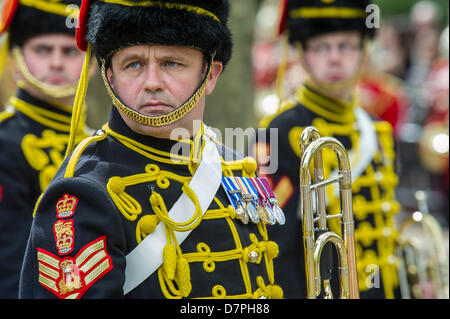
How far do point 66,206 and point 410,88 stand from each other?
9.61 metres

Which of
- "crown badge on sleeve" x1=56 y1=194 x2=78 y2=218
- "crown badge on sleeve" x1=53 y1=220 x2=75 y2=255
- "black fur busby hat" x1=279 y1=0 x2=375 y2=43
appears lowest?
"crown badge on sleeve" x1=53 y1=220 x2=75 y2=255

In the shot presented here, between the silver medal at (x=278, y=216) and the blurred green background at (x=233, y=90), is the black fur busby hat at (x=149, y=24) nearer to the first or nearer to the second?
the silver medal at (x=278, y=216)

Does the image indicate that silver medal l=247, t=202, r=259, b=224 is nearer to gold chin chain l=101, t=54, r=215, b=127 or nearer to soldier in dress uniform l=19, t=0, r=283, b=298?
soldier in dress uniform l=19, t=0, r=283, b=298

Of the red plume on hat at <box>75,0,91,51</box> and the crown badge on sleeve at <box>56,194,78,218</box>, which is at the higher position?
the red plume on hat at <box>75,0,91,51</box>

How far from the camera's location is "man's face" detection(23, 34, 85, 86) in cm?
519

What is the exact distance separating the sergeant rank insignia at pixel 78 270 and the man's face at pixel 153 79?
57 centimetres

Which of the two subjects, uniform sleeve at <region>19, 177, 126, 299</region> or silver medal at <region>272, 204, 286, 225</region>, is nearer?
uniform sleeve at <region>19, 177, 126, 299</region>

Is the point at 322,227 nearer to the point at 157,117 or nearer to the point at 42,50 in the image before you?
the point at 157,117

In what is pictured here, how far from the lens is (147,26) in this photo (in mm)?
3395

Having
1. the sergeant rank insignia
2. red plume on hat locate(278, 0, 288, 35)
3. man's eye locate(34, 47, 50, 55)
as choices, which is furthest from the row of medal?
red plume on hat locate(278, 0, 288, 35)

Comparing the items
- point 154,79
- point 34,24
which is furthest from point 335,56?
point 154,79

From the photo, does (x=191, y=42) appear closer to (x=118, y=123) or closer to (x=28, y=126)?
(x=118, y=123)
